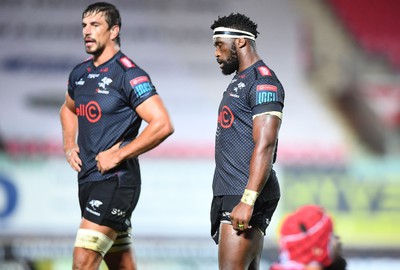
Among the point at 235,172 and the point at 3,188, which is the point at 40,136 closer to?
the point at 3,188

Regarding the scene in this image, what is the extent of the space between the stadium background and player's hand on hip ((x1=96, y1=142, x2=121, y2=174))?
4692mm

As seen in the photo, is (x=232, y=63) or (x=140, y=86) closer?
(x=232, y=63)

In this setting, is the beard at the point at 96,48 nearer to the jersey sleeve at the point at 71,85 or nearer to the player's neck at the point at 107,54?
the player's neck at the point at 107,54

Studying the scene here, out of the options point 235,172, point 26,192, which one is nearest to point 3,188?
point 26,192

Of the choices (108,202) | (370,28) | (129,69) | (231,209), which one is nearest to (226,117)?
(231,209)

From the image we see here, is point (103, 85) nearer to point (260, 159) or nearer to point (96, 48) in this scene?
point (96, 48)

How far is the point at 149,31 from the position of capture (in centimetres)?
1105

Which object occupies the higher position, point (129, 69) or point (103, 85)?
point (129, 69)

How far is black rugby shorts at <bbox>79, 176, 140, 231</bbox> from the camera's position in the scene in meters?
6.28

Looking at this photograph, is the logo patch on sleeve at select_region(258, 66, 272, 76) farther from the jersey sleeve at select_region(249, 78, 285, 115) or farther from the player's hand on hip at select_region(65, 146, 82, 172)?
the player's hand on hip at select_region(65, 146, 82, 172)

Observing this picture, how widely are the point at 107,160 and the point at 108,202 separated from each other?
27cm

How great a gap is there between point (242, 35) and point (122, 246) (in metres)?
1.66

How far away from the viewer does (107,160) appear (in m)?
6.29

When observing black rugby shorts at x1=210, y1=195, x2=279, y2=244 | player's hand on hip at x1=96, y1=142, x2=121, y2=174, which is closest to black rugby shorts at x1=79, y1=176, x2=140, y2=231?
player's hand on hip at x1=96, y1=142, x2=121, y2=174
